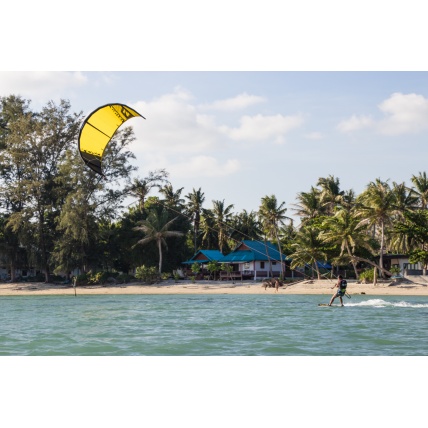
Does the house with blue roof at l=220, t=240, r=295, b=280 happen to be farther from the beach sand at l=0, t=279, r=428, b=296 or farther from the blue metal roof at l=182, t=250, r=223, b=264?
the beach sand at l=0, t=279, r=428, b=296

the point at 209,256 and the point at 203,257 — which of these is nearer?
the point at 209,256

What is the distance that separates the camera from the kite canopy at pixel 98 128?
10.8 meters

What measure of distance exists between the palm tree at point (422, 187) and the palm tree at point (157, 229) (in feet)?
52.8

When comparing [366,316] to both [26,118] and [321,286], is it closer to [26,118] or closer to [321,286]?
[321,286]

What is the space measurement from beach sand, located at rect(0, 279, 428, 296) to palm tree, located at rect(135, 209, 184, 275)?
3461 mm

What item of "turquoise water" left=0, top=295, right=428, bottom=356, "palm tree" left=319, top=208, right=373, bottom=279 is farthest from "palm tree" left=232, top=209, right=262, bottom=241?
"turquoise water" left=0, top=295, right=428, bottom=356

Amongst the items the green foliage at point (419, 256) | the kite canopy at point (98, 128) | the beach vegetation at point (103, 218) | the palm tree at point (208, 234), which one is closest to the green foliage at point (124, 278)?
the beach vegetation at point (103, 218)

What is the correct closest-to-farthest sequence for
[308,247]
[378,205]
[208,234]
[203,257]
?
[378,205]
[308,247]
[203,257]
[208,234]

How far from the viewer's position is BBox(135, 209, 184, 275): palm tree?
146 feet

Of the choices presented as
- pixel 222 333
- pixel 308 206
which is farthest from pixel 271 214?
pixel 222 333

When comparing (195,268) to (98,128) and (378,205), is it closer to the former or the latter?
(378,205)

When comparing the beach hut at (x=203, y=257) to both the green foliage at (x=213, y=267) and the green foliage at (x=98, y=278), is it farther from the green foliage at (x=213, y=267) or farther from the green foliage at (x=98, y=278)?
the green foliage at (x=98, y=278)

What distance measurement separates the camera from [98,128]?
1105 cm

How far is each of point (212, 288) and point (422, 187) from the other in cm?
1571
